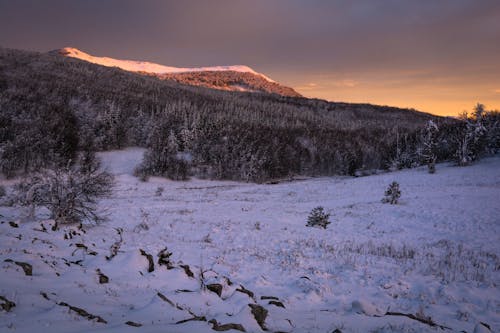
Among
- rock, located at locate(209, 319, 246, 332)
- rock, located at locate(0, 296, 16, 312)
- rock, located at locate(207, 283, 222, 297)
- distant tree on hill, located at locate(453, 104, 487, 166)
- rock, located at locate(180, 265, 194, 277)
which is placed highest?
distant tree on hill, located at locate(453, 104, 487, 166)

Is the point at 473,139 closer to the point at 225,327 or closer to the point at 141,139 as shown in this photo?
the point at 225,327

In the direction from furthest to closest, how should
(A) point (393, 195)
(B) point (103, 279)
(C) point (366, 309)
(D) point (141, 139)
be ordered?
(D) point (141, 139) < (A) point (393, 195) < (B) point (103, 279) < (C) point (366, 309)

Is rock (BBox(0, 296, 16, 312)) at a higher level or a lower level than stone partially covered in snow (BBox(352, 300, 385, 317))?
higher

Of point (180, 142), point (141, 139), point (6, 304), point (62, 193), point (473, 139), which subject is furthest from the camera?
point (141, 139)

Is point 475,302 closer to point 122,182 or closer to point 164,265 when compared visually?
point 164,265

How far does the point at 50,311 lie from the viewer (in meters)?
3.87

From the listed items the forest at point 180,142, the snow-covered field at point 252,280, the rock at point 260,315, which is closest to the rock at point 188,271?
the snow-covered field at point 252,280

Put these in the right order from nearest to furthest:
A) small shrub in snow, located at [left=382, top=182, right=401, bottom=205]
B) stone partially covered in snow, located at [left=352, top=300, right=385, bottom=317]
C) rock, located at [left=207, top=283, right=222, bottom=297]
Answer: stone partially covered in snow, located at [left=352, top=300, right=385, bottom=317] → rock, located at [left=207, top=283, right=222, bottom=297] → small shrub in snow, located at [left=382, top=182, right=401, bottom=205]

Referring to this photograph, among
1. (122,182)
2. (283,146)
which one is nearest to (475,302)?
(122,182)

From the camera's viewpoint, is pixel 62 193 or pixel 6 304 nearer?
pixel 6 304

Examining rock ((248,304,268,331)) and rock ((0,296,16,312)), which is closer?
rock ((0,296,16,312))

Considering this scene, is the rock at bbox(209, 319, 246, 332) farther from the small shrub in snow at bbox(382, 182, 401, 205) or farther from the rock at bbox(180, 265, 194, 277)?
the small shrub in snow at bbox(382, 182, 401, 205)

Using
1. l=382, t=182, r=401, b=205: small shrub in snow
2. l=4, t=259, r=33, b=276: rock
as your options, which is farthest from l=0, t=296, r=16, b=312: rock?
l=382, t=182, r=401, b=205: small shrub in snow

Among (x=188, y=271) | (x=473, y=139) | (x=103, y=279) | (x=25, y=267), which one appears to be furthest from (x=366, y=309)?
(x=473, y=139)
